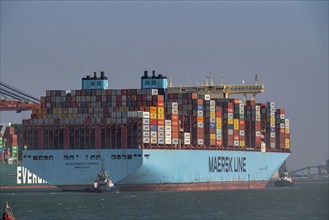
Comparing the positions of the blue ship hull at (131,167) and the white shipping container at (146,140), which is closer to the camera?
the white shipping container at (146,140)

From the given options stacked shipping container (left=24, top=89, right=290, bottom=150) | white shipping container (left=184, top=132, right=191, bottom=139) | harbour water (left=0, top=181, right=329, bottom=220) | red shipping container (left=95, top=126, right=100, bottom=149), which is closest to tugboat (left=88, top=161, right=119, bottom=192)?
harbour water (left=0, top=181, right=329, bottom=220)

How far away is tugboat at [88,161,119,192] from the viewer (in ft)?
491

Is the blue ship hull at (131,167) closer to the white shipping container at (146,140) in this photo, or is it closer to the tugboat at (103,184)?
the white shipping container at (146,140)

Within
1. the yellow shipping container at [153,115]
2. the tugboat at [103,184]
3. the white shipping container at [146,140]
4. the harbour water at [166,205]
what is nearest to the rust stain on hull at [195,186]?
the harbour water at [166,205]

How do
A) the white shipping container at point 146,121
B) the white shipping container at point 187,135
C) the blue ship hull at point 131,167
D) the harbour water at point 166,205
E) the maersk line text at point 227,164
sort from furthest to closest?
the maersk line text at point 227,164, the white shipping container at point 187,135, the blue ship hull at point 131,167, the white shipping container at point 146,121, the harbour water at point 166,205

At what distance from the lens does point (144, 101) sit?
155625mm

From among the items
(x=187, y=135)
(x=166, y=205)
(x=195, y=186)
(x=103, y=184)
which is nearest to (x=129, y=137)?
(x=103, y=184)

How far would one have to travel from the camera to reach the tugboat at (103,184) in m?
150

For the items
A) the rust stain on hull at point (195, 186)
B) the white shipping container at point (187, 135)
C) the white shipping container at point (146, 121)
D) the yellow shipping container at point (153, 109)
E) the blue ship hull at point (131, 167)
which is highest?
the yellow shipping container at point (153, 109)

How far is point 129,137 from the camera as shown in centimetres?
15212

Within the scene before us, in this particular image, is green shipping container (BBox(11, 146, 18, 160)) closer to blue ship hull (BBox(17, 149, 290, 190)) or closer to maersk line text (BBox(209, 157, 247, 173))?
blue ship hull (BBox(17, 149, 290, 190))

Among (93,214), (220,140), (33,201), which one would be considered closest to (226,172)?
(220,140)

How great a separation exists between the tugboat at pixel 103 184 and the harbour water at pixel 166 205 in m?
0.81

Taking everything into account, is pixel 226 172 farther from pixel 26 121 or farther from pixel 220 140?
pixel 26 121
